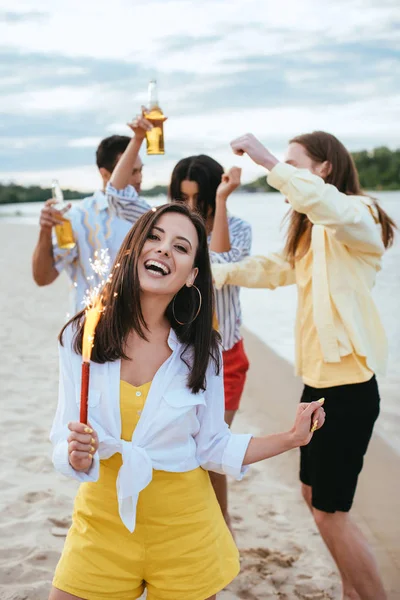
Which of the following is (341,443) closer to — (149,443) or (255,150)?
(149,443)

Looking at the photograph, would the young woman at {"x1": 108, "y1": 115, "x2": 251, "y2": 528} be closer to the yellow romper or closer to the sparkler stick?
the yellow romper

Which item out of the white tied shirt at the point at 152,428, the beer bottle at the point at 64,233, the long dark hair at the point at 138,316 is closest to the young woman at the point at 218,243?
the beer bottle at the point at 64,233

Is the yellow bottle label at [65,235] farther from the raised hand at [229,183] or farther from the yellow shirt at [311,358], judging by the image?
the yellow shirt at [311,358]

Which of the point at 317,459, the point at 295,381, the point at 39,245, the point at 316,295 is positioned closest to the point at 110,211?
the point at 39,245

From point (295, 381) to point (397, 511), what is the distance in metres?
3.43

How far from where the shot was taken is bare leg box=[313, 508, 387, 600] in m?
3.16

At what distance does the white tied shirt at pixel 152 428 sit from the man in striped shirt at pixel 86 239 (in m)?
1.86

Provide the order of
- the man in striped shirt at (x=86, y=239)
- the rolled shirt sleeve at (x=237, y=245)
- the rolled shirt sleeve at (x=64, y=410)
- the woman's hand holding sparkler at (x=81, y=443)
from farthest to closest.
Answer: the man in striped shirt at (x=86, y=239), the rolled shirt sleeve at (x=237, y=245), the rolled shirt sleeve at (x=64, y=410), the woman's hand holding sparkler at (x=81, y=443)

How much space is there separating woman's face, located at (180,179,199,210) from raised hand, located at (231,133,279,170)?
2.39 feet

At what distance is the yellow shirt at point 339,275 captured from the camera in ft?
9.89

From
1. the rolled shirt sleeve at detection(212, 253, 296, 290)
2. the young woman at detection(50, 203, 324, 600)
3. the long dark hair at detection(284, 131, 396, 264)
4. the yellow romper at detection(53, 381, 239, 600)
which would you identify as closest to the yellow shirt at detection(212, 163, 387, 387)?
the long dark hair at detection(284, 131, 396, 264)

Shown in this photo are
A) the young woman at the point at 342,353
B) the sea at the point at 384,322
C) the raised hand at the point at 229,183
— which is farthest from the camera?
the sea at the point at 384,322

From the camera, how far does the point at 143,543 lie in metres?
2.26

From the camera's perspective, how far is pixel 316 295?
10.5 feet
